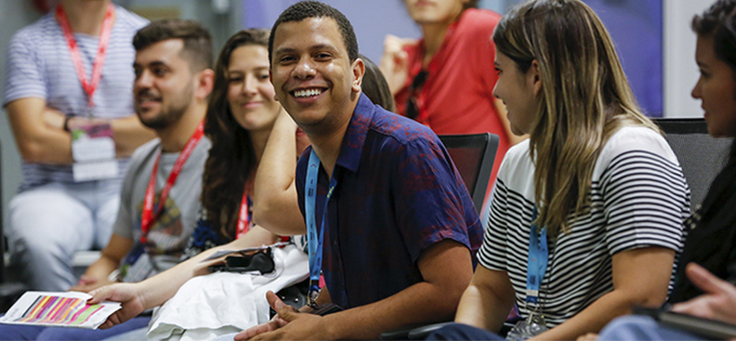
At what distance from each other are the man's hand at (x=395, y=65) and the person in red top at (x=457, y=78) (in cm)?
4

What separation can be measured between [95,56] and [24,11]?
0.94 meters

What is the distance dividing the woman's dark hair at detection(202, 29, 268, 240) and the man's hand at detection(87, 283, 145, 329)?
39 cm

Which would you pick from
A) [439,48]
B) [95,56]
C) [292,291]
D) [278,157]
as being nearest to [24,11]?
[95,56]

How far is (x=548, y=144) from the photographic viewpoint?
1326mm

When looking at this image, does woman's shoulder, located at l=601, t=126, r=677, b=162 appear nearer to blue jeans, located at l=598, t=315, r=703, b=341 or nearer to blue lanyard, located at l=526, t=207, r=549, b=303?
blue lanyard, located at l=526, t=207, r=549, b=303

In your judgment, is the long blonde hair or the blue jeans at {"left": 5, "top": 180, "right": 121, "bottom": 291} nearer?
the long blonde hair

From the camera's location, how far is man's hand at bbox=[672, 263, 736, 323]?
97 centimetres

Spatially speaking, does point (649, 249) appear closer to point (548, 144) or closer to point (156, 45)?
point (548, 144)

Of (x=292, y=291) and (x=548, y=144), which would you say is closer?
(x=548, y=144)

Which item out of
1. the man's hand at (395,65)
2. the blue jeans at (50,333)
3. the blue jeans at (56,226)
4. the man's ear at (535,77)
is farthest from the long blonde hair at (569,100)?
the blue jeans at (56,226)

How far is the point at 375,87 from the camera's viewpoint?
6.65ft

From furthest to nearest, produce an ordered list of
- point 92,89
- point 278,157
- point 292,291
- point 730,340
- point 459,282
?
point 92,89 < point 278,157 < point 292,291 < point 459,282 < point 730,340

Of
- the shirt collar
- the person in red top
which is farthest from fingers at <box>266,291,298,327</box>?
the person in red top

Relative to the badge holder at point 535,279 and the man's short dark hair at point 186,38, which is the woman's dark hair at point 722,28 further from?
the man's short dark hair at point 186,38
